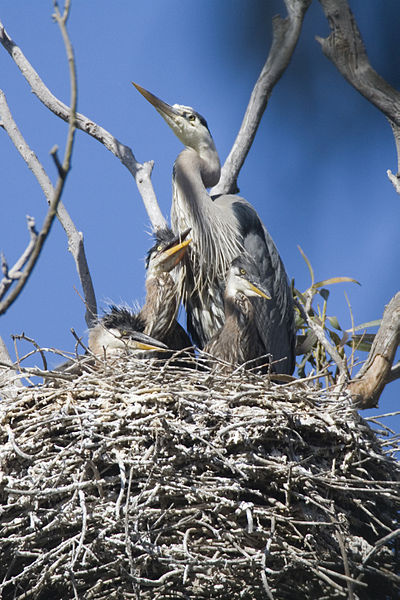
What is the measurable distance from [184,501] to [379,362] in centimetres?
95

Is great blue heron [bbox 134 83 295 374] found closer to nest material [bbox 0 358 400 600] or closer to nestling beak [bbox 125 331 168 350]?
nestling beak [bbox 125 331 168 350]

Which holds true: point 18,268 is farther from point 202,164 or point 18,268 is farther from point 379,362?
point 202,164

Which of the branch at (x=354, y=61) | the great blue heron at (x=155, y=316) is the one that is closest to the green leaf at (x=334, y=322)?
the great blue heron at (x=155, y=316)

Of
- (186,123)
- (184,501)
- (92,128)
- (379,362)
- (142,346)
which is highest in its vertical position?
(92,128)

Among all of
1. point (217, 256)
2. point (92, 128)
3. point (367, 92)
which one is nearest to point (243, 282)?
point (217, 256)

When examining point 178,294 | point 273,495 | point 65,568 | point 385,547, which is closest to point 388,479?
point 385,547

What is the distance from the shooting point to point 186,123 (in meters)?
4.39

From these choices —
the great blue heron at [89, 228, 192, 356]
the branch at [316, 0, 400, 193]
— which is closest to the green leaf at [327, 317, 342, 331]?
the great blue heron at [89, 228, 192, 356]

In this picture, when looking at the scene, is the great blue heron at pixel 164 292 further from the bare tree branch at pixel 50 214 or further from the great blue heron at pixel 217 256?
the bare tree branch at pixel 50 214

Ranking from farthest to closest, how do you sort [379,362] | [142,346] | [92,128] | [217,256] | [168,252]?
[92,128]
[217,256]
[168,252]
[142,346]
[379,362]

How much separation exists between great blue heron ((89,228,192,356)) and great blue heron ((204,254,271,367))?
0.78 ft

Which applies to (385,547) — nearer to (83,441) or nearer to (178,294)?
(83,441)

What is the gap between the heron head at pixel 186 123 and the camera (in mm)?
4367

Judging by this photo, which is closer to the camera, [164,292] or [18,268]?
[18,268]
